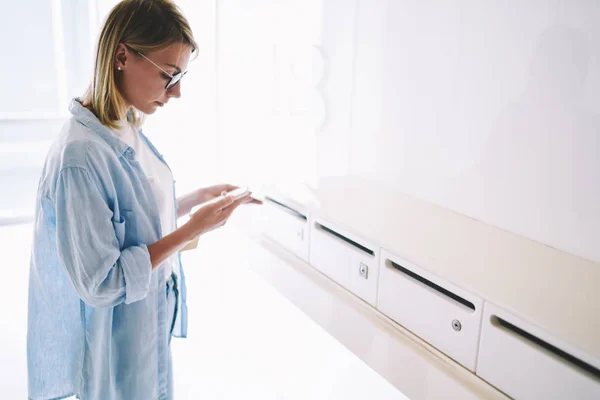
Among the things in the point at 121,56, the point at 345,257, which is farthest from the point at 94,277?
the point at 345,257

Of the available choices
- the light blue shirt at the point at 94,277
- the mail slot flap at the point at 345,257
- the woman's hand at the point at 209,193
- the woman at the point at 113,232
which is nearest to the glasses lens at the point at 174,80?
the woman at the point at 113,232

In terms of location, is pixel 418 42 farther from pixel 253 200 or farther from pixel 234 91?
pixel 234 91

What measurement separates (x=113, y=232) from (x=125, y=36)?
355mm

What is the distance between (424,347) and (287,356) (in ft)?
2.41

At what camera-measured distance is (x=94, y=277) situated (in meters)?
0.87

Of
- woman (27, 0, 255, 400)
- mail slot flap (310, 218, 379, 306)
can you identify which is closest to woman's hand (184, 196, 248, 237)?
woman (27, 0, 255, 400)

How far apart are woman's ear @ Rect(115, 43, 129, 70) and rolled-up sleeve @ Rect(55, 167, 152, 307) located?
22 cm

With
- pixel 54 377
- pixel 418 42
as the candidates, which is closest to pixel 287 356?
pixel 54 377

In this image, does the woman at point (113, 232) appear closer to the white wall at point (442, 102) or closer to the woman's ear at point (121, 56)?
the woman's ear at point (121, 56)

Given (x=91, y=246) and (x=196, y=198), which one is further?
(x=196, y=198)

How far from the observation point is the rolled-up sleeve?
0.85 meters

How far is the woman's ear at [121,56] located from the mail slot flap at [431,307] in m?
0.69

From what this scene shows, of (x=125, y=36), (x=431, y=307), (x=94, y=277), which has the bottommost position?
(x=431, y=307)

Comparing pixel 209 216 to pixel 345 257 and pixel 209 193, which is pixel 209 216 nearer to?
pixel 209 193
